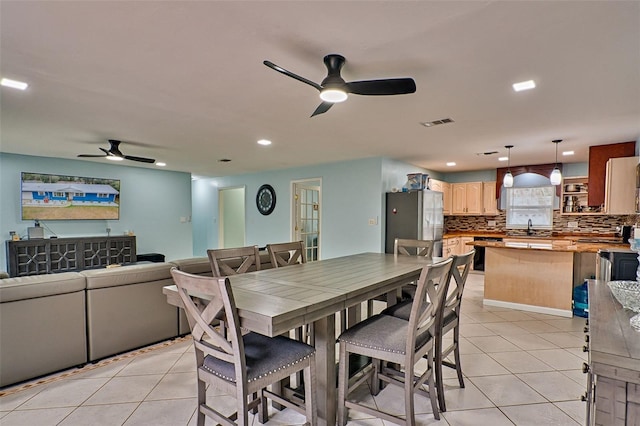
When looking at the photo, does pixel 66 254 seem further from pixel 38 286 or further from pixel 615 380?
pixel 615 380

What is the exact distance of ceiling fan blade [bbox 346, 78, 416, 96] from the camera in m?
1.92

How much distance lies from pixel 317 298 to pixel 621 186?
4.47 meters

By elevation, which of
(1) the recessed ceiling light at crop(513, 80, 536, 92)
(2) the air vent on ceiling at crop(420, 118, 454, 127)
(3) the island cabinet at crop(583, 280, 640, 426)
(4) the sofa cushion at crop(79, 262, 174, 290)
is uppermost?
(1) the recessed ceiling light at crop(513, 80, 536, 92)

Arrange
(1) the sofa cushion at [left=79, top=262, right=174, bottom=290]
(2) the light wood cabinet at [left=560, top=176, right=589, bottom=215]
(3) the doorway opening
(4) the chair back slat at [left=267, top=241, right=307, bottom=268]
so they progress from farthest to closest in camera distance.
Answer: (3) the doorway opening, (2) the light wood cabinet at [left=560, top=176, right=589, bottom=215], (4) the chair back slat at [left=267, top=241, right=307, bottom=268], (1) the sofa cushion at [left=79, top=262, right=174, bottom=290]

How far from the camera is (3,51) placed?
6.37ft

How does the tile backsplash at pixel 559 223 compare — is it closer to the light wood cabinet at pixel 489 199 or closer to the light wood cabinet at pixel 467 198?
the light wood cabinet at pixel 489 199

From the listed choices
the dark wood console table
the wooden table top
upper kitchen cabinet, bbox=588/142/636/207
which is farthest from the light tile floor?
the dark wood console table

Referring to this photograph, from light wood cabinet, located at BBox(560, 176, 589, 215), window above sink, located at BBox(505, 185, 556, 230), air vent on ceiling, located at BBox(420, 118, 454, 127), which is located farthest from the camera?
window above sink, located at BBox(505, 185, 556, 230)

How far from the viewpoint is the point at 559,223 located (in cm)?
647

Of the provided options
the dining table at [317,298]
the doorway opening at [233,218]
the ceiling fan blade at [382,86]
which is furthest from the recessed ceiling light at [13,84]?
the doorway opening at [233,218]

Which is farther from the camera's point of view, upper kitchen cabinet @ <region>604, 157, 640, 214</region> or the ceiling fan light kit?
upper kitchen cabinet @ <region>604, 157, 640, 214</region>

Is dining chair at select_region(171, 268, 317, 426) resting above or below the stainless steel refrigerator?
below

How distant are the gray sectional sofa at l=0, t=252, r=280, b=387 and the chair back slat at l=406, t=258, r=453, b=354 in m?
2.25

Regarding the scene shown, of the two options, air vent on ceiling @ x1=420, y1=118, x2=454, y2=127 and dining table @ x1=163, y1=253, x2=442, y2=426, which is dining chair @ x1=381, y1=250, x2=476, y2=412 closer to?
dining table @ x1=163, y1=253, x2=442, y2=426
